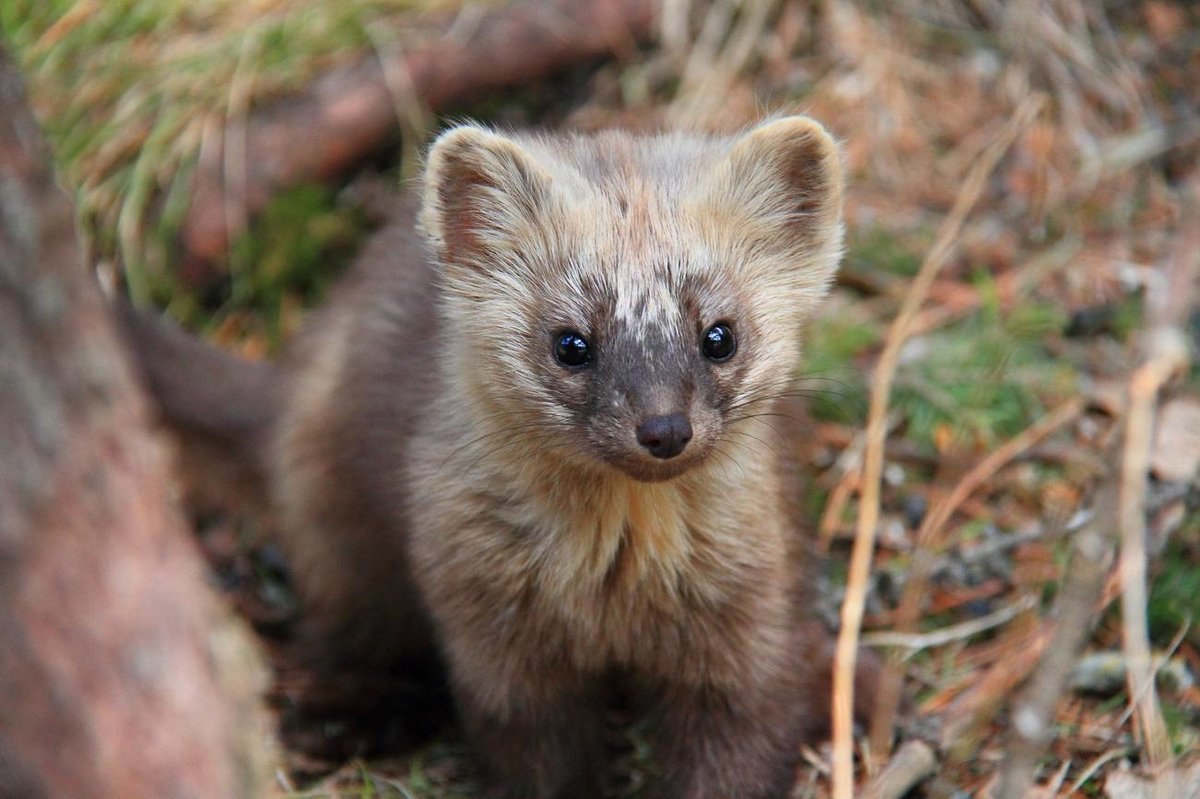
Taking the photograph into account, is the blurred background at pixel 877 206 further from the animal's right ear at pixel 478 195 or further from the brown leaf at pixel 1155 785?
the animal's right ear at pixel 478 195

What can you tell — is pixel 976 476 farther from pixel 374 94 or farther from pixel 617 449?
pixel 374 94

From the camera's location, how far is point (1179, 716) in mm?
3865

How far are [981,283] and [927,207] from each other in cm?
52

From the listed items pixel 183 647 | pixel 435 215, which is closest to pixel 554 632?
pixel 435 215

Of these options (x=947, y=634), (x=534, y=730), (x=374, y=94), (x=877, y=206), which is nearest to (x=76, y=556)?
(x=534, y=730)

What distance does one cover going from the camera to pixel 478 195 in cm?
354

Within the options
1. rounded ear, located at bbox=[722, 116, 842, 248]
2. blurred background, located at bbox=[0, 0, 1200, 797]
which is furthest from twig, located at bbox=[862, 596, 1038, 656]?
rounded ear, located at bbox=[722, 116, 842, 248]

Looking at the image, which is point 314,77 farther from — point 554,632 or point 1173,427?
point 1173,427

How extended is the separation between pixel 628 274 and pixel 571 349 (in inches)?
8.8

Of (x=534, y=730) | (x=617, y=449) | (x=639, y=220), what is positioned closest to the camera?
(x=617, y=449)

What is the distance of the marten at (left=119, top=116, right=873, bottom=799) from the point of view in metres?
3.28

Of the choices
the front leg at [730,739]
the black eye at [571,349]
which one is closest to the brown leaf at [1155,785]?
the front leg at [730,739]

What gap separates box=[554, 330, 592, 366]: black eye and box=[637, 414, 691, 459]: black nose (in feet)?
1.08

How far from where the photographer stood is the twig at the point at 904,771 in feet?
12.1
